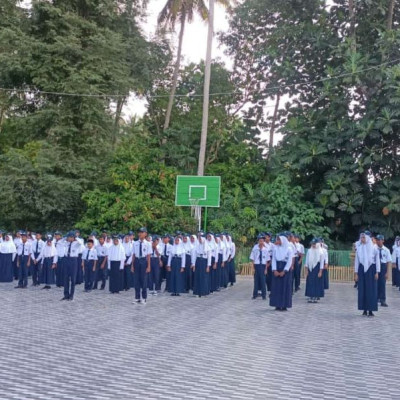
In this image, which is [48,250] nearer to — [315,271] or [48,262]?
[48,262]

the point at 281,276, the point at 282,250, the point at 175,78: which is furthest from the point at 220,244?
the point at 175,78

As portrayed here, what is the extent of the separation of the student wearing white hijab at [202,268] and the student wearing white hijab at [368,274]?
5.38m

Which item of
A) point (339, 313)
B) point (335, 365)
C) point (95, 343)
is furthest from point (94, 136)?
point (335, 365)

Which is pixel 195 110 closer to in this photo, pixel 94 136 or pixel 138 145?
pixel 138 145

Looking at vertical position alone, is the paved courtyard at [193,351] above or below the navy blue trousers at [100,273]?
below

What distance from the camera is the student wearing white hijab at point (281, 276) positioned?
15.5 metres

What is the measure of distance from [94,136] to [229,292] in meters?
13.8

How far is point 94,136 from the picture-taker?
31.5m

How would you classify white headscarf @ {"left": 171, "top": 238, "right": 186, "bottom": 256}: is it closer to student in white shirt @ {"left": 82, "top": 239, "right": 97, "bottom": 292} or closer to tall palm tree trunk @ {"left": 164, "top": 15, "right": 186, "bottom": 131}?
student in white shirt @ {"left": 82, "top": 239, "right": 97, "bottom": 292}

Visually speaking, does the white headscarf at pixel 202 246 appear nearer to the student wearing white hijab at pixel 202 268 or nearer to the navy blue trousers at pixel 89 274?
the student wearing white hijab at pixel 202 268

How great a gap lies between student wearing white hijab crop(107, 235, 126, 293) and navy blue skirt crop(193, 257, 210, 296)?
229cm

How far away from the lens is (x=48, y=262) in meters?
21.1

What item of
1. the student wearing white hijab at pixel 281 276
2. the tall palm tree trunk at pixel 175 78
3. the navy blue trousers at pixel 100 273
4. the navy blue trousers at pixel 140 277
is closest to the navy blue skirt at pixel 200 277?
the navy blue trousers at pixel 140 277

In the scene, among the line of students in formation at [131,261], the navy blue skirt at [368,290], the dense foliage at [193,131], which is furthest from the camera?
the dense foliage at [193,131]
